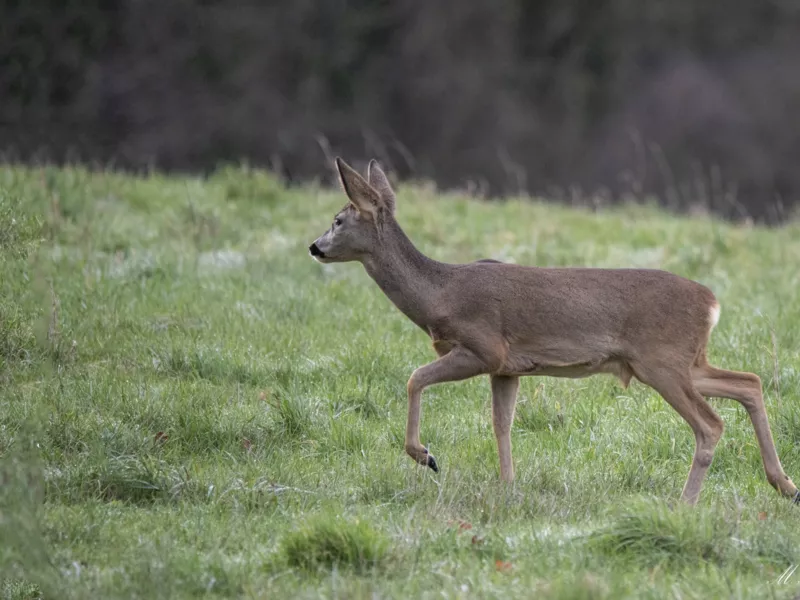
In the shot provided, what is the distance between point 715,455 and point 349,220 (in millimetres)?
2275

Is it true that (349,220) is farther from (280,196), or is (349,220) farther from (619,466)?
(280,196)

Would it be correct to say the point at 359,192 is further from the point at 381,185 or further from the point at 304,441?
the point at 304,441

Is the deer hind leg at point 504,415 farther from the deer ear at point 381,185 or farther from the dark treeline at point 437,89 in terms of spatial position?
the dark treeline at point 437,89

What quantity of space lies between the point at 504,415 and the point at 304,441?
41.5 inches

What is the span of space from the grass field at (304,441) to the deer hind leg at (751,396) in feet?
0.52

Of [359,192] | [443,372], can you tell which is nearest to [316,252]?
[359,192]

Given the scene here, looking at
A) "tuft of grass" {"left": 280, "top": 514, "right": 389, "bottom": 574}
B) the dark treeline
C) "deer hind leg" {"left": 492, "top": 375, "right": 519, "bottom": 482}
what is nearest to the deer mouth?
"deer hind leg" {"left": 492, "top": 375, "right": 519, "bottom": 482}

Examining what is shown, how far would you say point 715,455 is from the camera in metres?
6.91

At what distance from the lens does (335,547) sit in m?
5.11

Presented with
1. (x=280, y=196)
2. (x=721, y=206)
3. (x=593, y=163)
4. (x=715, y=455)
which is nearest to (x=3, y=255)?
(x=715, y=455)

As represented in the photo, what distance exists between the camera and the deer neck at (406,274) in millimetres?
6555

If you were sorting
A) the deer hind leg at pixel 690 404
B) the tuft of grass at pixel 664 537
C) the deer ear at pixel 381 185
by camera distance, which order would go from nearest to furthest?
the tuft of grass at pixel 664 537 → the deer hind leg at pixel 690 404 → the deer ear at pixel 381 185

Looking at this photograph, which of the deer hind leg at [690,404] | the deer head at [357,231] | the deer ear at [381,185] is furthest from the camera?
the deer ear at [381,185]

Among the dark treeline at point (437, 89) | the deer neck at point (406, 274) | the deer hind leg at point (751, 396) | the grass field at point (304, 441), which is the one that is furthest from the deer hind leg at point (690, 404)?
the dark treeline at point (437, 89)
